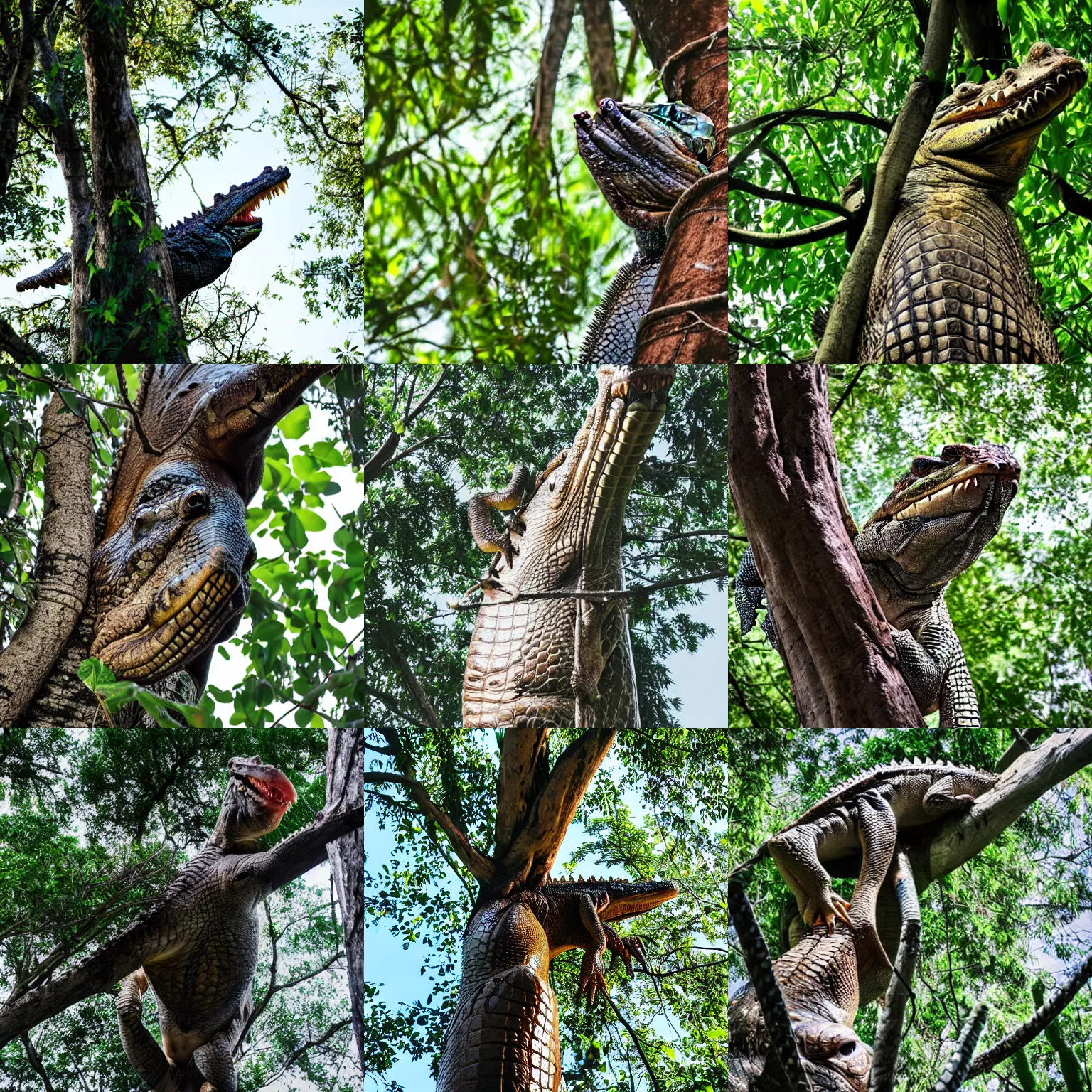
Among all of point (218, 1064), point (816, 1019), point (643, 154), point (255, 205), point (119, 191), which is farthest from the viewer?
point (255, 205)

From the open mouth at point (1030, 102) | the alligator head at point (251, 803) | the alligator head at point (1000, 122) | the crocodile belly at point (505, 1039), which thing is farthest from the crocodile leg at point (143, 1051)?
the open mouth at point (1030, 102)

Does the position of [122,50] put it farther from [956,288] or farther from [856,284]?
[956,288]

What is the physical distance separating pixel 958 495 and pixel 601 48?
4.04 feet

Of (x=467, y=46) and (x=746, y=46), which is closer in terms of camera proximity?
(x=467, y=46)

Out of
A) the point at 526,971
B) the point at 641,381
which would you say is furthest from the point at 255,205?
the point at 526,971

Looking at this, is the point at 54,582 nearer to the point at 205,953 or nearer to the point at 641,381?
the point at 205,953

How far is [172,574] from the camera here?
8.34 feet

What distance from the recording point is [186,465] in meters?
2.65

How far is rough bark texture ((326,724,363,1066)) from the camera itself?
2721 mm

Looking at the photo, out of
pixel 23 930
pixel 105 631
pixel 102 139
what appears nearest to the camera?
pixel 105 631

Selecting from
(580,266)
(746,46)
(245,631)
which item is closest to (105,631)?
(245,631)

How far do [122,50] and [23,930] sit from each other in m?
2.20

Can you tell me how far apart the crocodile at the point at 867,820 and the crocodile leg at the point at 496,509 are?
831 millimetres

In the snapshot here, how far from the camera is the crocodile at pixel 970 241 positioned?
2604 millimetres
